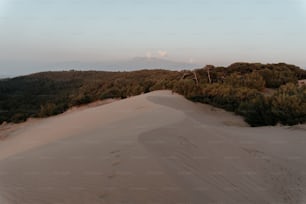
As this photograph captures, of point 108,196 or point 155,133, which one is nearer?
point 108,196

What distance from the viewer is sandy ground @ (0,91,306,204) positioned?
5281 mm

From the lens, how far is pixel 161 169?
6.07 metres

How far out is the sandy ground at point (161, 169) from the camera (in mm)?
5281

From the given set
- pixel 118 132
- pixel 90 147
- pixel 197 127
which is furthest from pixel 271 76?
pixel 90 147

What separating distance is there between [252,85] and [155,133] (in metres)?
12.9

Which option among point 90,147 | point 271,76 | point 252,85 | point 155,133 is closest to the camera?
point 90,147

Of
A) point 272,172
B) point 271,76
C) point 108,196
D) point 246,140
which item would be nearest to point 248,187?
point 272,172

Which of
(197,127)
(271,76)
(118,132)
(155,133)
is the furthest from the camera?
(271,76)

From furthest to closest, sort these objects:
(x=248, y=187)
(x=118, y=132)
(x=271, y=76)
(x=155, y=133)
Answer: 1. (x=271, y=76)
2. (x=118, y=132)
3. (x=155, y=133)
4. (x=248, y=187)

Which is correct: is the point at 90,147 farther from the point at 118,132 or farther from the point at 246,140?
the point at 246,140

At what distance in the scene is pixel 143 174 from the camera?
19.3 ft

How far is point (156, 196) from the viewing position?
5188mm

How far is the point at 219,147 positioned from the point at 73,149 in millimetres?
3187

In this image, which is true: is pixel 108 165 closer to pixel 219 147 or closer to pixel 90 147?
pixel 90 147
